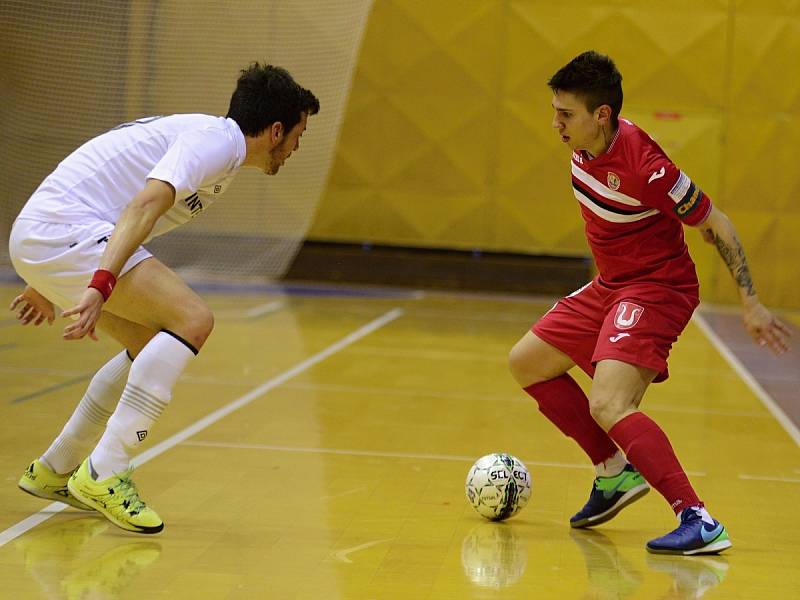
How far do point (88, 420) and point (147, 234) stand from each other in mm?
973

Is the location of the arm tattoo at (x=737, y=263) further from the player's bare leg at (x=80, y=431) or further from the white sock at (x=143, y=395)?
the player's bare leg at (x=80, y=431)

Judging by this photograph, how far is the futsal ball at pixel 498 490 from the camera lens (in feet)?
14.3

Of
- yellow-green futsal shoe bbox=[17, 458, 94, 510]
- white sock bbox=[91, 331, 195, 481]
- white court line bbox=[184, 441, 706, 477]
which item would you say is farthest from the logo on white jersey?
yellow-green futsal shoe bbox=[17, 458, 94, 510]

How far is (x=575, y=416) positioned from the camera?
444 centimetres

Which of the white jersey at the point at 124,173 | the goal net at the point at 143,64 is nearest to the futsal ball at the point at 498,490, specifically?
the white jersey at the point at 124,173

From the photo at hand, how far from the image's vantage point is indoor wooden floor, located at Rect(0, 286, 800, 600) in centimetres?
358

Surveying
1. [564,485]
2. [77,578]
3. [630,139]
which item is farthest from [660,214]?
[77,578]

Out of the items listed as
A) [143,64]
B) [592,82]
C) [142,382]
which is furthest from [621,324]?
[143,64]

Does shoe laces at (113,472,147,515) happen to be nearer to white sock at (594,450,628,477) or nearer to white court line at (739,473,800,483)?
white sock at (594,450,628,477)

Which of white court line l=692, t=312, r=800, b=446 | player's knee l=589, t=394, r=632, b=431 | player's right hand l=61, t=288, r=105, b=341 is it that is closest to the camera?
player's right hand l=61, t=288, r=105, b=341

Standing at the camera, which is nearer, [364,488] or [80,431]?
[80,431]

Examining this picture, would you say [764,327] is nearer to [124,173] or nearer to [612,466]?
[612,466]

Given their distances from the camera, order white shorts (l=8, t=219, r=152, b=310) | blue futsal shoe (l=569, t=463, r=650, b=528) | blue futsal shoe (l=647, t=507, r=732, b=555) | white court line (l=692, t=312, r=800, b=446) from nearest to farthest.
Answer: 1. white shorts (l=8, t=219, r=152, b=310)
2. blue futsal shoe (l=647, t=507, r=732, b=555)
3. blue futsal shoe (l=569, t=463, r=650, b=528)
4. white court line (l=692, t=312, r=800, b=446)

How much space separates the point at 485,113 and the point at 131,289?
12976mm
